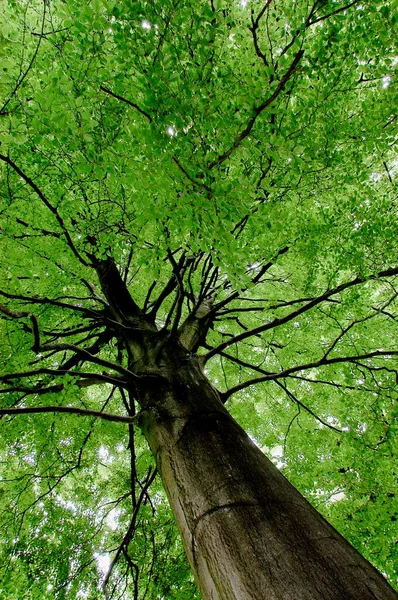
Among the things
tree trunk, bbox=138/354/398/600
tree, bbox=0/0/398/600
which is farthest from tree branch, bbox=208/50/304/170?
tree trunk, bbox=138/354/398/600

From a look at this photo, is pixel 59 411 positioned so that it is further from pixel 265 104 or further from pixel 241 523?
pixel 265 104

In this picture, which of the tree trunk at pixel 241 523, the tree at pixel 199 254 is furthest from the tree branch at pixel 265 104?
the tree trunk at pixel 241 523

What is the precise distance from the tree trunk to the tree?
1 cm

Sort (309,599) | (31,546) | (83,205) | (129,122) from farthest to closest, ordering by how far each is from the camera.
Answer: (31,546)
(83,205)
(129,122)
(309,599)

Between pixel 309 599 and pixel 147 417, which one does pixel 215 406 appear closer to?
pixel 147 417

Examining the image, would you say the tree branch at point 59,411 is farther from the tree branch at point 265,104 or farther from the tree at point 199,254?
the tree branch at point 265,104

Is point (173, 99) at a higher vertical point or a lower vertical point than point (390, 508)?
higher

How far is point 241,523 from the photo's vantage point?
1514mm

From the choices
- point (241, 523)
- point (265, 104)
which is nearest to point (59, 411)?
point (241, 523)

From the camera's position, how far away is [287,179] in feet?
11.0

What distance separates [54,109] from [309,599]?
9.46ft

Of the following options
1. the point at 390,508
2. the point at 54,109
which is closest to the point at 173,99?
the point at 54,109

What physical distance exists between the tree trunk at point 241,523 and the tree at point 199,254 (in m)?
0.01

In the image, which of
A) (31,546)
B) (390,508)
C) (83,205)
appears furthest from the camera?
(31,546)
